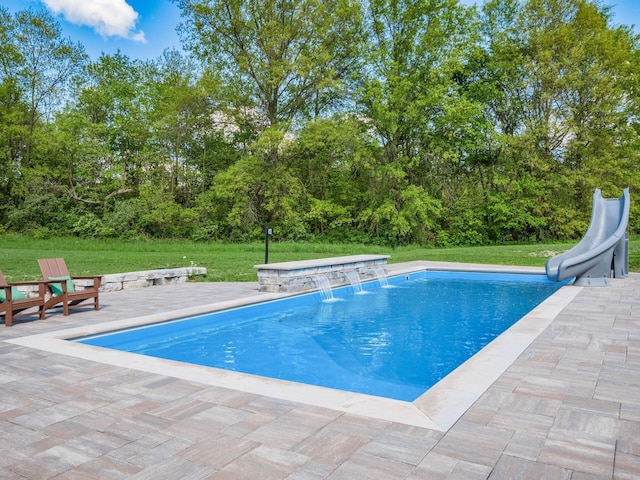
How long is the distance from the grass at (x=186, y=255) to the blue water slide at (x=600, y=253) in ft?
9.09

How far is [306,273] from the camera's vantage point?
884cm

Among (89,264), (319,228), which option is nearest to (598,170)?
(319,228)

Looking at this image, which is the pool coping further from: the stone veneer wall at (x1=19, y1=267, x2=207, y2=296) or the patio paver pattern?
the stone veneer wall at (x1=19, y1=267, x2=207, y2=296)

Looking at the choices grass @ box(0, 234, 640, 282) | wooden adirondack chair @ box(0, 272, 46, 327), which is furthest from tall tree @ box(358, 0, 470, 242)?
wooden adirondack chair @ box(0, 272, 46, 327)

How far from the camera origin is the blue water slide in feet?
29.6

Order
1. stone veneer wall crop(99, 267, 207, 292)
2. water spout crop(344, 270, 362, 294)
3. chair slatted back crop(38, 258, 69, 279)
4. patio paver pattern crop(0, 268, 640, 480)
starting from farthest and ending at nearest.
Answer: water spout crop(344, 270, 362, 294)
stone veneer wall crop(99, 267, 207, 292)
chair slatted back crop(38, 258, 69, 279)
patio paver pattern crop(0, 268, 640, 480)

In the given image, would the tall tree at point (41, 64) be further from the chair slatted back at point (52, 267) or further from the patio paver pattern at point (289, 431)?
the patio paver pattern at point (289, 431)

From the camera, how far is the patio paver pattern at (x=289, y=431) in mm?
2150

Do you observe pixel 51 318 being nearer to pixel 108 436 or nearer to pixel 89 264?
pixel 108 436

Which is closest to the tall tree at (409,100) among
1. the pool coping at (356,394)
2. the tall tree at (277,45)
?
the tall tree at (277,45)

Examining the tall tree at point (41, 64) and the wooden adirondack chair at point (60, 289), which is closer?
the wooden adirondack chair at point (60, 289)

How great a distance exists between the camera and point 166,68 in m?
24.4

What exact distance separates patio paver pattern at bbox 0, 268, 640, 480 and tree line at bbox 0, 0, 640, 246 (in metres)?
16.6

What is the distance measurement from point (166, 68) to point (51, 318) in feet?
70.5
